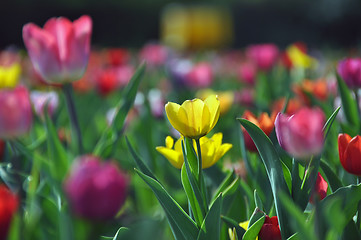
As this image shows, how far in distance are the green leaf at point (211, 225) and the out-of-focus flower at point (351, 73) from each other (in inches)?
21.7

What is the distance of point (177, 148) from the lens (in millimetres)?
783

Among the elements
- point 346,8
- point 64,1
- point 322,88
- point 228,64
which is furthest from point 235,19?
point 322,88

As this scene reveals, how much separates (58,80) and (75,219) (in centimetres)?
50

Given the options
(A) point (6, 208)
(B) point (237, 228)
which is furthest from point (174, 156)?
(A) point (6, 208)

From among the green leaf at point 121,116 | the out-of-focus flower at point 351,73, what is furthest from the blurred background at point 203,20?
the green leaf at point 121,116

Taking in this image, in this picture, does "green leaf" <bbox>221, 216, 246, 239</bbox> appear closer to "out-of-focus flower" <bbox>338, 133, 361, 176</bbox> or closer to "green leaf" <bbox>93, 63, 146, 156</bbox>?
"out-of-focus flower" <bbox>338, 133, 361, 176</bbox>

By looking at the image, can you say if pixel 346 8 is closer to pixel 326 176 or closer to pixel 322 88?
pixel 322 88

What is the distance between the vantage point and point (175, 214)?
657mm

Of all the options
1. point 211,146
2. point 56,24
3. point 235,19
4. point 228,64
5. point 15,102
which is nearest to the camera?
point 15,102

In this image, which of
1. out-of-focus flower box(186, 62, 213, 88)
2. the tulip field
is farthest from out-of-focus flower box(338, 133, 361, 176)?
out-of-focus flower box(186, 62, 213, 88)

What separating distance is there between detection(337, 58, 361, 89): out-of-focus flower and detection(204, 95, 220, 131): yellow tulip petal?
17.7 inches

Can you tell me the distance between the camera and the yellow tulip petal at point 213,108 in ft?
2.33

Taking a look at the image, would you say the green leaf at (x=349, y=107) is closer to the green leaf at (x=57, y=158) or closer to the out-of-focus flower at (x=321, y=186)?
the out-of-focus flower at (x=321, y=186)

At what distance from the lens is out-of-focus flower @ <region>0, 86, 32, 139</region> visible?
63cm
